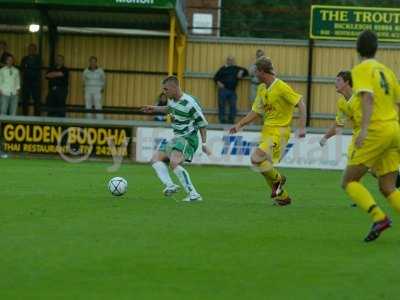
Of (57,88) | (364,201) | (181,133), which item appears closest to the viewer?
(364,201)

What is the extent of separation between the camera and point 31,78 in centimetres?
2942

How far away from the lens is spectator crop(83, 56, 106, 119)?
98.6 ft

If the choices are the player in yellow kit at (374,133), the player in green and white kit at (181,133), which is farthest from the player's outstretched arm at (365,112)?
the player in green and white kit at (181,133)

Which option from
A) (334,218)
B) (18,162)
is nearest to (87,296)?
(334,218)

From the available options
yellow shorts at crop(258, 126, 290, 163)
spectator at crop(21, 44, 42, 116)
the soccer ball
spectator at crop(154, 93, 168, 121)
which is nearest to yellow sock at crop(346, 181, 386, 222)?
yellow shorts at crop(258, 126, 290, 163)

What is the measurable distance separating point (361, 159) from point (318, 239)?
0.95 m

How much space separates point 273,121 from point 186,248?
530cm

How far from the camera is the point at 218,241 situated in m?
11.1

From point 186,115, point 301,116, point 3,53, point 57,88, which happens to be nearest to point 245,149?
point 57,88

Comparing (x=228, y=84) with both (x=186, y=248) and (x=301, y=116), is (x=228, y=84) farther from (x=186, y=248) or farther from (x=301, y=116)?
(x=186, y=248)

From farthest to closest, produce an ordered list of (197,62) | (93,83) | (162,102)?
1. (197,62)
2. (93,83)
3. (162,102)

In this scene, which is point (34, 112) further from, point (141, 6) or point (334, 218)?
point (334, 218)

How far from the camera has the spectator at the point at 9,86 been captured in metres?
28.4

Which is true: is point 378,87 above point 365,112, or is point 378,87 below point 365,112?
above
